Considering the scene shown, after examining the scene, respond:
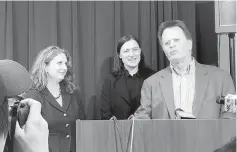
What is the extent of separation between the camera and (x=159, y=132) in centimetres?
148

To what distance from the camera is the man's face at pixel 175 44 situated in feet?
7.27

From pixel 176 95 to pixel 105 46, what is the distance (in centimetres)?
123

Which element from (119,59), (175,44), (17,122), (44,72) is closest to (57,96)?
(44,72)

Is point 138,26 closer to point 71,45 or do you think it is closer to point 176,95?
point 71,45

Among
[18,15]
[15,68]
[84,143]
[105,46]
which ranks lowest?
[84,143]

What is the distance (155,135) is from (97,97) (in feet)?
5.61

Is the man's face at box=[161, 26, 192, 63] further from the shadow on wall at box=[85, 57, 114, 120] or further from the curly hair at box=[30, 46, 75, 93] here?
the shadow on wall at box=[85, 57, 114, 120]

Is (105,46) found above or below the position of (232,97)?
above

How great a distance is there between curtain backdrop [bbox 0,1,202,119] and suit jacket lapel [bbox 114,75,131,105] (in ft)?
1.24

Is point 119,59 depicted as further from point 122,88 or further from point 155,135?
point 155,135

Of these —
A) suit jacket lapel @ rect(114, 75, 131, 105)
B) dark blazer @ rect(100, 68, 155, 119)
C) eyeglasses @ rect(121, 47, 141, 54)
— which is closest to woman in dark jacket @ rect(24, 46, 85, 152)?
dark blazer @ rect(100, 68, 155, 119)

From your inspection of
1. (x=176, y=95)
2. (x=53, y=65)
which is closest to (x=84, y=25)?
(x=53, y=65)

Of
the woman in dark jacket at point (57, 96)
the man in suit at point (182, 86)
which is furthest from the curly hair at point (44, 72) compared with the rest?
the man in suit at point (182, 86)

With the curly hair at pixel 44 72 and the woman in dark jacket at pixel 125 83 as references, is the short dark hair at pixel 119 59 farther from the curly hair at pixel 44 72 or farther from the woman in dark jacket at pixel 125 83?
the curly hair at pixel 44 72
